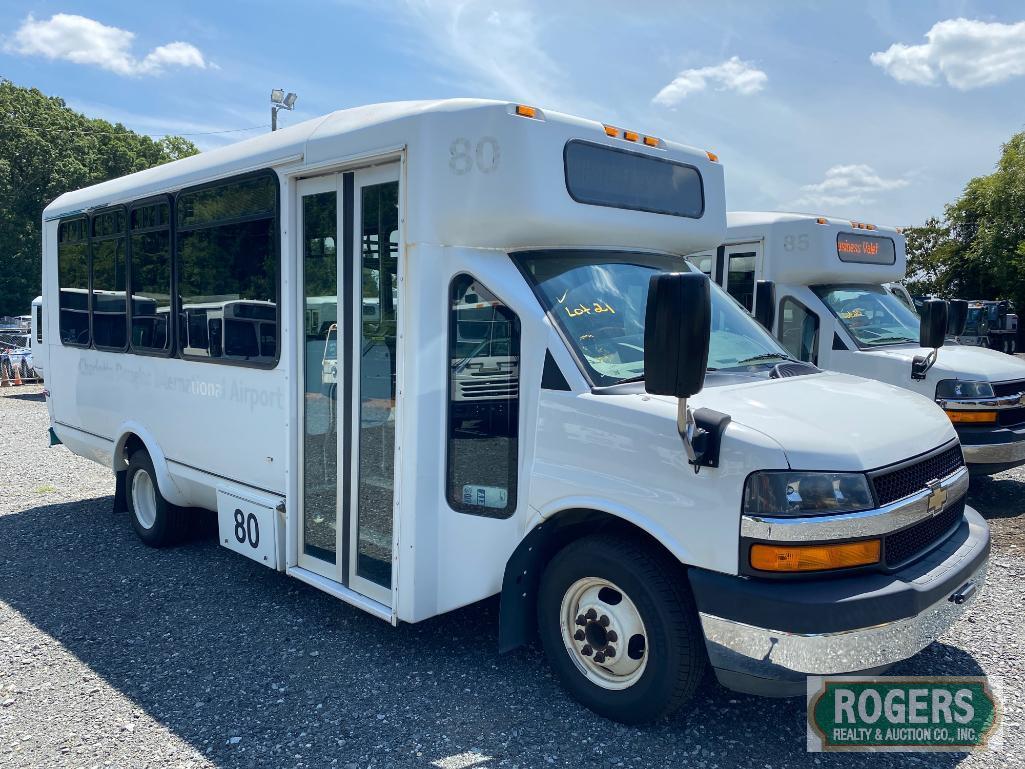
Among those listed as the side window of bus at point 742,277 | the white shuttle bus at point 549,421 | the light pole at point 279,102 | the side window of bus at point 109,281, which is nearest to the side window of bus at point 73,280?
the side window of bus at point 109,281

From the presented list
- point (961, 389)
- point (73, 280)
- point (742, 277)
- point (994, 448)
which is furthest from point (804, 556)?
point (73, 280)

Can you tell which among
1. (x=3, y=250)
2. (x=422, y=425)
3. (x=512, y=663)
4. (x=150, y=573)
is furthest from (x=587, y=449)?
(x=3, y=250)

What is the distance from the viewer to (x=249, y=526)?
497 cm

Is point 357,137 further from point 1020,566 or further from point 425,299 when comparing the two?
point 1020,566

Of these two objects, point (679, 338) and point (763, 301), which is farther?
point (763, 301)

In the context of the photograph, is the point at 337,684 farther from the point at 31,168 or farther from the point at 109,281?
the point at 31,168

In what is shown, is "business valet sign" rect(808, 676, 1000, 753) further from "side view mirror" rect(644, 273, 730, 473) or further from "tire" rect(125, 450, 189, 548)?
"tire" rect(125, 450, 189, 548)

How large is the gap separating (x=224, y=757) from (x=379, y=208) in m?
2.74

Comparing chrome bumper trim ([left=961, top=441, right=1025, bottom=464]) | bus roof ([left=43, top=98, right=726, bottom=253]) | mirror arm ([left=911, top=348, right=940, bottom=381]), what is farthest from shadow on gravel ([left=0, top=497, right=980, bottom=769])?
mirror arm ([left=911, top=348, right=940, bottom=381])

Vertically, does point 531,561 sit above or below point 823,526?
below

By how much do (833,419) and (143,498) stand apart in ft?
17.9

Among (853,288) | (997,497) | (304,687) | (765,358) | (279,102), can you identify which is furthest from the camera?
(279,102)

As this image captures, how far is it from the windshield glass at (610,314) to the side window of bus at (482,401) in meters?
0.27

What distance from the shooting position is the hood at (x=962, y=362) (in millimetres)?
7012
